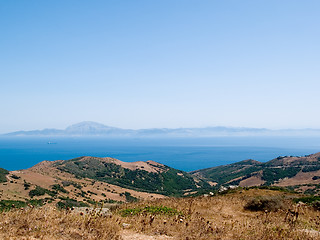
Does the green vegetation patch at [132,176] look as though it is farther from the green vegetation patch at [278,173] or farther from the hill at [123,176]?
the green vegetation patch at [278,173]

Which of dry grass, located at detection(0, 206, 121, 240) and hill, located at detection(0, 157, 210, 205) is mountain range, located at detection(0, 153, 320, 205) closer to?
hill, located at detection(0, 157, 210, 205)

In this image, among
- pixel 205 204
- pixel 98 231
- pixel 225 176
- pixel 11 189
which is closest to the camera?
pixel 98 231

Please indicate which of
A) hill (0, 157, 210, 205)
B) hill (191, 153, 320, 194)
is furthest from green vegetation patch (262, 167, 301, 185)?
hill (0, 157, 210, 205)

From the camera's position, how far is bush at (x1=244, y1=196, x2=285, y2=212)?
10918 mm

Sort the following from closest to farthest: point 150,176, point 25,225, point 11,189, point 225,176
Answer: point 25,225, point 11,189, point 150,176, point 225,176

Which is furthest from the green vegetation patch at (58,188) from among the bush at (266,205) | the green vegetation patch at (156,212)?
the bush at (266,205)

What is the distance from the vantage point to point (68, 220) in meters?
6.10

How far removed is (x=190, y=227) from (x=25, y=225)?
180 inches

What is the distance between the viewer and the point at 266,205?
36.9 ft

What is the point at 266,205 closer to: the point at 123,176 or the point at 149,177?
the point at 123,176

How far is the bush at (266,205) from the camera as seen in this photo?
10.9 metres

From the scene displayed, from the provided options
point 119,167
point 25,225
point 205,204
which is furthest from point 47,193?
point 119,167

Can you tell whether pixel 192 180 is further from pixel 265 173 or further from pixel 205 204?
pixel 205 204

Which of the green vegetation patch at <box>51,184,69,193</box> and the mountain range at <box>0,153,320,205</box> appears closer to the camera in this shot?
the green vegetation patch at <box>51,184,69,193</box>
